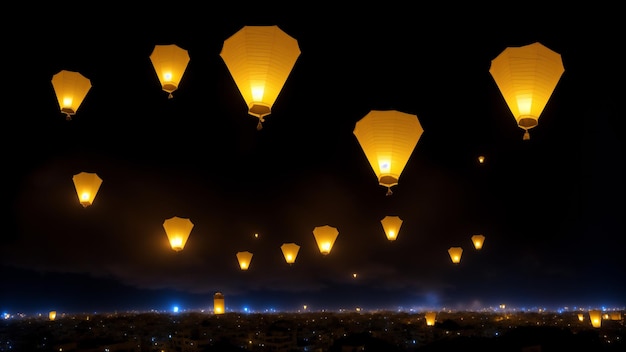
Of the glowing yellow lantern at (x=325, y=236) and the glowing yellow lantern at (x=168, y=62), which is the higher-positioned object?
the glowing yellow lantern at (x=168, y=62)

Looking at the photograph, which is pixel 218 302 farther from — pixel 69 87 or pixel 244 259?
pixel 69 87

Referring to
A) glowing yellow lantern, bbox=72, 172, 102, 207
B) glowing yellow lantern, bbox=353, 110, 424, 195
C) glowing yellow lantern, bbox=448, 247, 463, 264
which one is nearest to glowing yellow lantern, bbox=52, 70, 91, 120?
glowing yellow lantern, bbox=72, 172, 102, 207

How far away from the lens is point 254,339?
1770cm

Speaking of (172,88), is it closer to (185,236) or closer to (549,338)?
(185,236)

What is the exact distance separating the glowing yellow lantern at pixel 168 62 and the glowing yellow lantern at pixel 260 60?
1.66 meters

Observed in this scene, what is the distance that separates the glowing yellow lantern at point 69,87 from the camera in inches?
238

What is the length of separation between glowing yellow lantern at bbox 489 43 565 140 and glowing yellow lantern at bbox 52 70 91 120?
527 centimetres

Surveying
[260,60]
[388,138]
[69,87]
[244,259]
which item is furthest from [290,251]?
[260,60]

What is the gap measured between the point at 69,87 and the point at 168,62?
1.61 m

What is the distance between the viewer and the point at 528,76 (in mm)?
4156

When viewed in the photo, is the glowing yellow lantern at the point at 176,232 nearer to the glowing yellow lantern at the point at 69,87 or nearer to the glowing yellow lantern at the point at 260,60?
the glowing yellow lantern at the point at 69,87

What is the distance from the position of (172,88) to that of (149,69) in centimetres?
343

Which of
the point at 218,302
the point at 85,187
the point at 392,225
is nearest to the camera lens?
the point at 85,187

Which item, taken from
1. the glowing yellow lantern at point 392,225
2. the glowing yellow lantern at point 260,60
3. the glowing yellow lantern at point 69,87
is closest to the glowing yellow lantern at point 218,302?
the glowing yellow lantern at point 392,225
